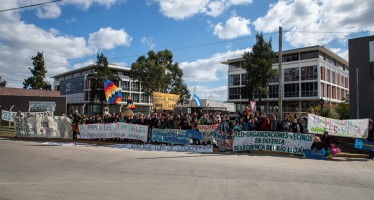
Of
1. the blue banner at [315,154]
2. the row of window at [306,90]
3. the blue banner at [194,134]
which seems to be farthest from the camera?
the row of window at [306,90]

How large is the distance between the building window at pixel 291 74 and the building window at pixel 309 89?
2179mm

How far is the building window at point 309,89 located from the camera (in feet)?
194

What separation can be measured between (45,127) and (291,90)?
52.0 metres

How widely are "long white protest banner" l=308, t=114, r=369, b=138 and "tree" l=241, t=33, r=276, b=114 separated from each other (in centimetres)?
3168

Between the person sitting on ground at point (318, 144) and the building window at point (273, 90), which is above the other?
the building window at point (273, 90)

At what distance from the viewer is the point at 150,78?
5031 centimetres

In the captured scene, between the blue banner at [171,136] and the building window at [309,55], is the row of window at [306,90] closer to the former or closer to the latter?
the building window at [309,55]

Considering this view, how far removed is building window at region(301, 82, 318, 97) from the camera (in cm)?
5922

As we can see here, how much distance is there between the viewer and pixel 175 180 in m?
8.26

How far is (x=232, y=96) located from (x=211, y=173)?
214 ft

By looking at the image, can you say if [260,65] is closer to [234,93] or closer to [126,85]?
[234,93]

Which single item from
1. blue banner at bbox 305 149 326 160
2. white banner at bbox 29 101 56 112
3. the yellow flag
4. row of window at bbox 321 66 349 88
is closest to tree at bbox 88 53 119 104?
white banner at bbox 29 101 56 112

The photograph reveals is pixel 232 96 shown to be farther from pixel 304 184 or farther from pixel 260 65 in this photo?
pixel 304 184

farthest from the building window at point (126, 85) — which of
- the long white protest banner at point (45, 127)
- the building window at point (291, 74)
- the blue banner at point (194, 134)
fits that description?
the blue banner at point (194, 134)
